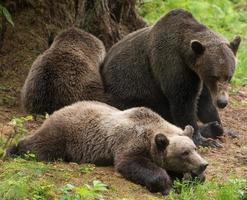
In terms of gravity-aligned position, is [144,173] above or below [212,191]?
above

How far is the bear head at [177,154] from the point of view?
24.4 feet

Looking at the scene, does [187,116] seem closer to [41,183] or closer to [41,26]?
[41,26]

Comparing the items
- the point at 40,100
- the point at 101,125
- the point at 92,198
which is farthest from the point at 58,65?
the point at 92,198

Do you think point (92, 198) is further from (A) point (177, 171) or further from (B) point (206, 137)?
(B) point (206, 137)

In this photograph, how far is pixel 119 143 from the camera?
7824 millimetres

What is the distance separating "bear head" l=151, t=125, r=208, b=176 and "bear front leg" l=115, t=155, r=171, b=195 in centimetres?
18

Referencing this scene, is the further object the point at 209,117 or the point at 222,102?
the point at 209,117

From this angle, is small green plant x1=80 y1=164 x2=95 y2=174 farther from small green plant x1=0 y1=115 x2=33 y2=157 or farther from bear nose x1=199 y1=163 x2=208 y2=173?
bear nose x1=199 y1=163 x2=208 y2=173

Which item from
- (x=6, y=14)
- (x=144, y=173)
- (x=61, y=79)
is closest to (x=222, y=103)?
(x=144, y=173)

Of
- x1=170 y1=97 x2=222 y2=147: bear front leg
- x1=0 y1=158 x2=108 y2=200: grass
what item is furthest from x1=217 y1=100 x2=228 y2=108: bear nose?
x1=0 y1=158 x2=108 y2=200: grass

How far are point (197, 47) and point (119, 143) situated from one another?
85.0 inches

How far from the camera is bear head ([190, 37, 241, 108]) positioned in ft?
29.8

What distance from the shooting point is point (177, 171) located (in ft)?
25.1

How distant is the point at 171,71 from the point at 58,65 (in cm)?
175
